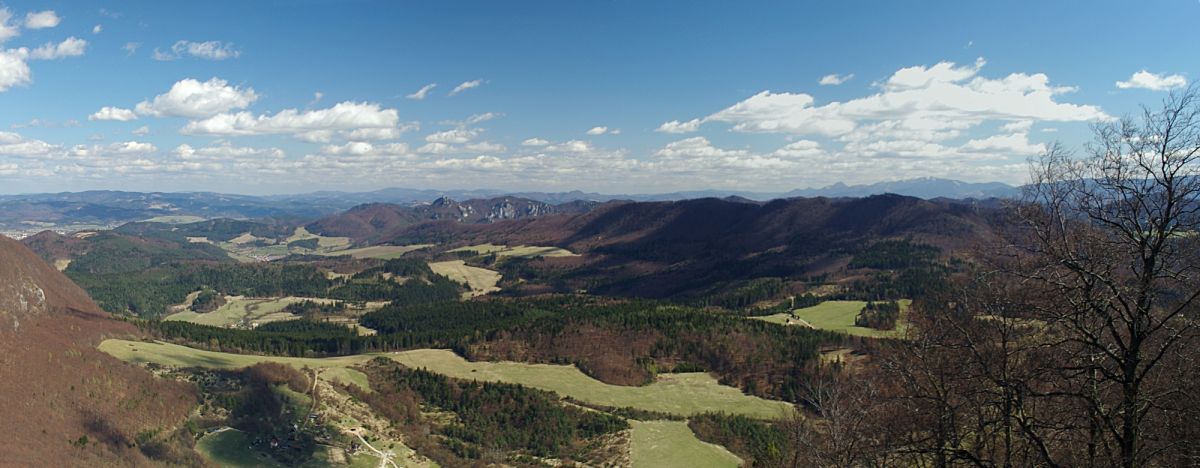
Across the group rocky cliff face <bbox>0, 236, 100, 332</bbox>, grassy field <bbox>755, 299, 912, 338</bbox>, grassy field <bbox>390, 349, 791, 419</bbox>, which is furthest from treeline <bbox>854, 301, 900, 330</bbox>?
rocky cliff face <bbox>0, 236, 100, 332</bbox>

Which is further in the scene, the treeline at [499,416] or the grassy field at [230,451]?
the treeline at [499,416]

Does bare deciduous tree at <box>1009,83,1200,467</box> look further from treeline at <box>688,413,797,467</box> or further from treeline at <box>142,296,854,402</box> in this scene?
treeline at <box>142,296,854,402</box>

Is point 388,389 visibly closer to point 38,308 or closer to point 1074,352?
point 38,308

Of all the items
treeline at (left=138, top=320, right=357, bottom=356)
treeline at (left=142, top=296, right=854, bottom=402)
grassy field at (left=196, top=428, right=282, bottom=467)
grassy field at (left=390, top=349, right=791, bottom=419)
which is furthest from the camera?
treeline at (left=138, top=320, right=357, bottom=356)

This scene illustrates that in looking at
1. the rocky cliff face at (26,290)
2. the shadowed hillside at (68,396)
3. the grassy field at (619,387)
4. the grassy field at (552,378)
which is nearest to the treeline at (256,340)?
the rocky cliff face at (26,290)

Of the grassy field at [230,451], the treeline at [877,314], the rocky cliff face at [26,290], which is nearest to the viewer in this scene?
the grassy field at [230,451]

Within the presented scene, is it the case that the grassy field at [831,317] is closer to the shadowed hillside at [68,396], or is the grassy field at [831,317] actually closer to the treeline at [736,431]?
the treeline at [736,431]

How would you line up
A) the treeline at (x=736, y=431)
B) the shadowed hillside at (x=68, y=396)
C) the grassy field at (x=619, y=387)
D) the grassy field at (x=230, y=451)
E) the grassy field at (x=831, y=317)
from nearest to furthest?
the shadowed hillside at (x=68, y=396) < the grassy field at (x=230, y=451) < the treeline at (x=736, y=431) < the grassy field at (x=619, y=387) < the grassy field at (x=831, y=317)

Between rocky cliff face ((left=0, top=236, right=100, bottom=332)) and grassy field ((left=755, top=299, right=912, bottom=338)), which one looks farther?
grassy field ((left=755, top=299, right=912, bottom=338))
